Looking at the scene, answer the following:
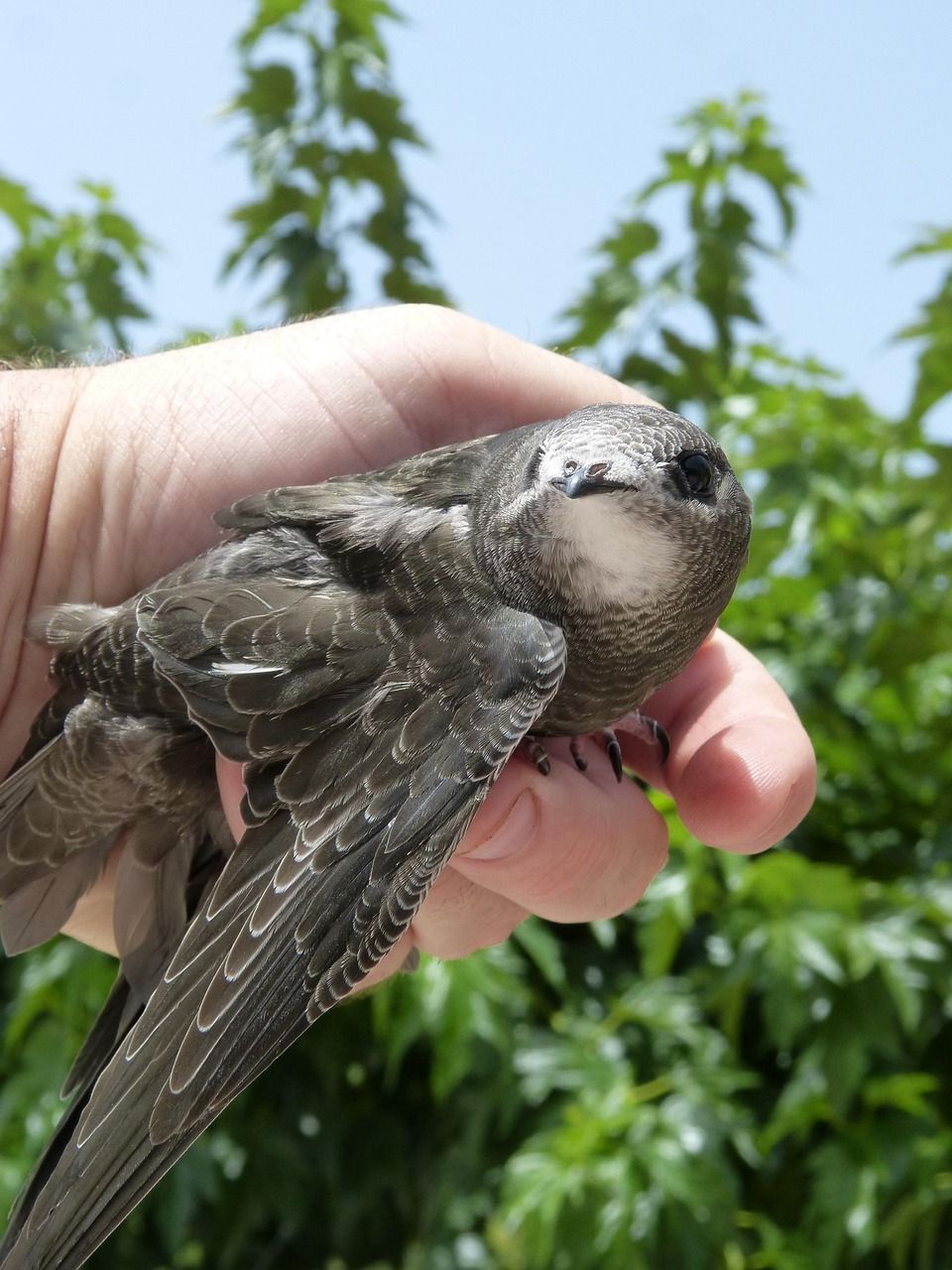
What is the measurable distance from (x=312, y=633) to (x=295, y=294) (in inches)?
68.2

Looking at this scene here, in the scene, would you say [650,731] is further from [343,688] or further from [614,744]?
[343,688]

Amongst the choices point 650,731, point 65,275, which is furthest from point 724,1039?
point 65,275

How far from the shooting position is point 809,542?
9.00 feet

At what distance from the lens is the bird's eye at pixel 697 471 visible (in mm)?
1701

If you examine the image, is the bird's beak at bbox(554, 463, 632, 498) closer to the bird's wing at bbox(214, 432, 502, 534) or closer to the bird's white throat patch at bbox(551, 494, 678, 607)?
the bird's white throat patch at bbox(551, 494, 678, 607)

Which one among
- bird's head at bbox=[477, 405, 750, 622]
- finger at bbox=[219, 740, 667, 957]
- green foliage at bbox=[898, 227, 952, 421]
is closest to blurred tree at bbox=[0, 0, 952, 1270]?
→ green foliage at bbox=[898, 227, 952, 421]

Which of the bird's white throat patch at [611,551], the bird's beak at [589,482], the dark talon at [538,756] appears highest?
the bird's beak at [589,482]

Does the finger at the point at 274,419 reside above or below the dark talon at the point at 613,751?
above

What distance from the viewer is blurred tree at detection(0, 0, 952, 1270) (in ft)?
7.57

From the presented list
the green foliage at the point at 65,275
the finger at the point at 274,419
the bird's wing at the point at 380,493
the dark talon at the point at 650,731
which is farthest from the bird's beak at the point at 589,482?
the green foliage at the point at 65,275

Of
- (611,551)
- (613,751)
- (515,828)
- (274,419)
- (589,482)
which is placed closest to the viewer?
(589,482)

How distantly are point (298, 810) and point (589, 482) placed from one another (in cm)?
55

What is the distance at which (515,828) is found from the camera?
182 centimetres

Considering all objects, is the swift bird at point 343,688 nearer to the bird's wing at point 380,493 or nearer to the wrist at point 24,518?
the bird's wing at point 380,493
